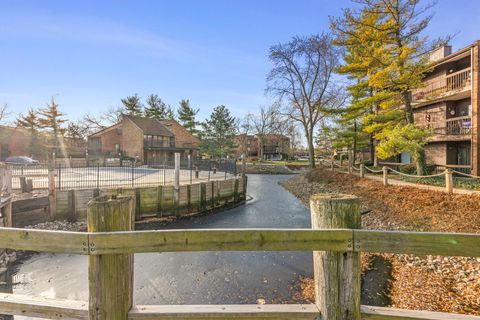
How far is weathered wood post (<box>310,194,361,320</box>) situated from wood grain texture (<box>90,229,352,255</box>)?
0.10 m

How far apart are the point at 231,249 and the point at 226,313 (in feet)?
1.41

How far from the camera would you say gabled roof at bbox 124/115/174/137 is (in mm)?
38781

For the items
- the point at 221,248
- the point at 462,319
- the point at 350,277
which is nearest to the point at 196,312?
the point at 221,248

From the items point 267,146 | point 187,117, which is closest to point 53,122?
point 187,117

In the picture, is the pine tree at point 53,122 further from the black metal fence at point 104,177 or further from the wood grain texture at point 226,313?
the wood grain texture at point 226,313

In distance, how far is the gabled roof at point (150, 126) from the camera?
127 feet

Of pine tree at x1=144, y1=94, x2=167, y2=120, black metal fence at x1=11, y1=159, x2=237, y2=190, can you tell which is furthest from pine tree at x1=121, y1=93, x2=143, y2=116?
black metal fence at x1=11, y1=159, x2=237, y2=190

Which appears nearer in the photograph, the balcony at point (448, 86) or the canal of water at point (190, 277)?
the canal of water at point (190, 277)

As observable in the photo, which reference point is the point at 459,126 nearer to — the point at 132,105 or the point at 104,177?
the point at 104,177

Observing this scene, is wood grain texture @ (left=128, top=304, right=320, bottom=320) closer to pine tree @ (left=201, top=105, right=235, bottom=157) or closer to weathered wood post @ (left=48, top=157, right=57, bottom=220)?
weathered wood post @ (left=48, top=157, right=57, bottom=220)

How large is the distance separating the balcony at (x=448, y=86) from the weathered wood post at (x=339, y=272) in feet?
52.6

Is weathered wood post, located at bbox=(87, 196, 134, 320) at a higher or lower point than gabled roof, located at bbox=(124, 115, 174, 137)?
lower

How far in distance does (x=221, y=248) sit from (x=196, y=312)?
0.46 m

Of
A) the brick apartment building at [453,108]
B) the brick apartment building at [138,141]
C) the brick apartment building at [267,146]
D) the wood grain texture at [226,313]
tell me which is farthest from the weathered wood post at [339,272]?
the brick apartment building at [267,146]
